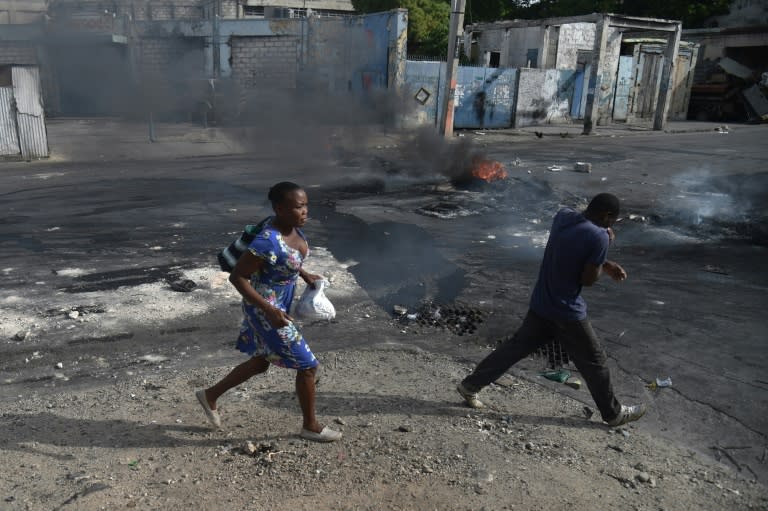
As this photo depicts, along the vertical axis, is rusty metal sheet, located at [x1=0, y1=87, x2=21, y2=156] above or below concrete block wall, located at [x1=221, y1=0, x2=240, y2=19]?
below

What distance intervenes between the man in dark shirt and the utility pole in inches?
515

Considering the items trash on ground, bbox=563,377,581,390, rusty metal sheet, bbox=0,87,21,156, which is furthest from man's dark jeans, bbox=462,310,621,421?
rusty metal sheet, bbox=0,87,21,156

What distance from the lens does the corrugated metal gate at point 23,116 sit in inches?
474

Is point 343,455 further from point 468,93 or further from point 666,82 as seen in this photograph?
point 666,82

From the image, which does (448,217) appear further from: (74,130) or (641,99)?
(641,99)

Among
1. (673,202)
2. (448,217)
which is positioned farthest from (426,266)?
(673,202)

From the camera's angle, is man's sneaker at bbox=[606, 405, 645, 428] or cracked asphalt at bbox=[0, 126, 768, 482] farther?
cracked asphalt at bbox=[0, 126, 768, 482]

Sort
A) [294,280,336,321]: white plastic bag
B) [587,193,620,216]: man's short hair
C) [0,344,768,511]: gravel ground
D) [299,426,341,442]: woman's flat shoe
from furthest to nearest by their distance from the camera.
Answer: [587,193,620,216]: man's short hair, [299,426,341,442]: woman's flat shoe, [294,280,336,321]: white plastic bag, [0,344,768,511]: gravel ground

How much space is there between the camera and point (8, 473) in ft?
9.09

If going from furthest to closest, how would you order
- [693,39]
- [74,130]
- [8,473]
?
[693,39] → [74,130] → [8,473]

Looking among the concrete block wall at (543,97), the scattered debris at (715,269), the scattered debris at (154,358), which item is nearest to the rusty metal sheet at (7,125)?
the scattered debris at (154,358)

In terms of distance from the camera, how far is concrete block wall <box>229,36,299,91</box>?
2195 cm

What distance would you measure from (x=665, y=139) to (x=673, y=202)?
11.0 m

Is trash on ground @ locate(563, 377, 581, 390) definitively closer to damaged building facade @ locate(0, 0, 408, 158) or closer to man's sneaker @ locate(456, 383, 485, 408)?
man's sneaker @ locate(456, 383, 485, 408)
